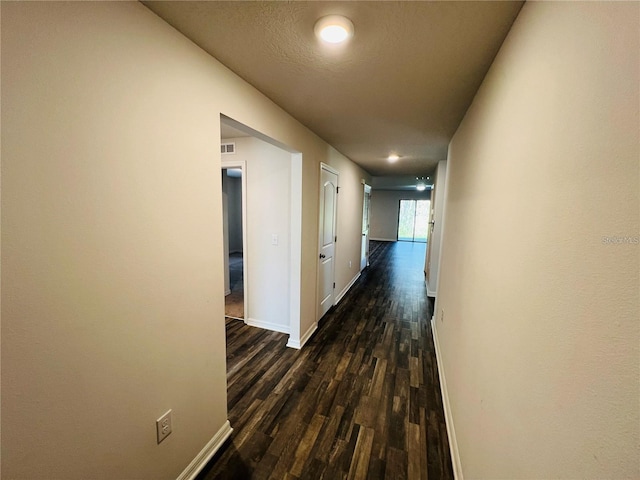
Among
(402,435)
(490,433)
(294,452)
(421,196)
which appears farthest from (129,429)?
(421,196)

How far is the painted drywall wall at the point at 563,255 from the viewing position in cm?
48

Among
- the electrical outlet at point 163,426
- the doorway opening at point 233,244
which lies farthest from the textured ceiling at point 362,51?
the electrical outlet at point 163,426

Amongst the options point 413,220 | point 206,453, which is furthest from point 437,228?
point 413,220

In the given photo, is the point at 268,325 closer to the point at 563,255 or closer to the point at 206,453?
the point at 206,453

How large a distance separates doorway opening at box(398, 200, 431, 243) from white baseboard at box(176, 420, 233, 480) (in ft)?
37.0

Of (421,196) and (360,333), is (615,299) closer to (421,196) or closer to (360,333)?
(360,333)

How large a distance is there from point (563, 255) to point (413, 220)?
1221 cm

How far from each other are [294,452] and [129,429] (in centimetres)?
102

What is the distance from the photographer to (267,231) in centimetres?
321

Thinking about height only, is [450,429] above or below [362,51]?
below

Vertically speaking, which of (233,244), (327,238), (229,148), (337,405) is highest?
(229,148)

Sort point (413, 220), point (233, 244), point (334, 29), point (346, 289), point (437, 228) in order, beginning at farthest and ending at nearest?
point (413, 220) < point (233, 244) < point (346, 289) < point (437, 228) < point (334, 29)

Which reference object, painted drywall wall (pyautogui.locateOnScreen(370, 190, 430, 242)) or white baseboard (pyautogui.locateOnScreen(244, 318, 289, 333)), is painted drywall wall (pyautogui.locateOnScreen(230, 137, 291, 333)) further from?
painted drywall wall (pyautogui.locateOnScreen(370, 190, 430, 242))

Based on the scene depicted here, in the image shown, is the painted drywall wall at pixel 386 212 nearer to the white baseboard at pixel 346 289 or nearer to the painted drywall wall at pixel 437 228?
the white baseboard at pixel 346 289
